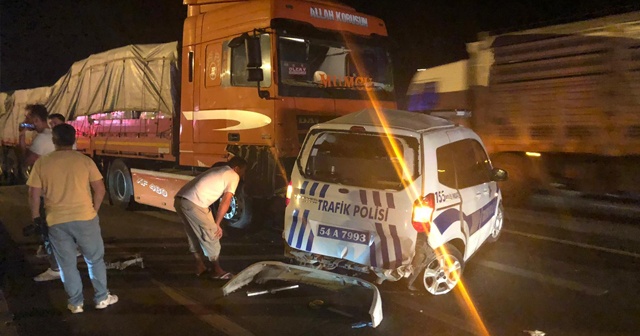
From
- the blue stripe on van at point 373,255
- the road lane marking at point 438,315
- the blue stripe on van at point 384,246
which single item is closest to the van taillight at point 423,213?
the blue stripe on van at point 384,246

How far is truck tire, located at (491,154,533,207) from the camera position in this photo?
9.15 m

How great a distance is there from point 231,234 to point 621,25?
640cm

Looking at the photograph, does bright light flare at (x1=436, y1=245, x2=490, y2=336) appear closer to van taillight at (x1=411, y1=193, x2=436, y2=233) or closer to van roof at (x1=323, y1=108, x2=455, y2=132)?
van taillight at (x1=411, y1=193, x2=436, y2=233)

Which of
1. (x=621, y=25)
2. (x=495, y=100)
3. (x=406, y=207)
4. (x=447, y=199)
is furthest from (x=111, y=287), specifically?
(x=621, y=25)

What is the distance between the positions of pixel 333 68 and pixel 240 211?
2.42 m

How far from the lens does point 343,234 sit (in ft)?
15.6

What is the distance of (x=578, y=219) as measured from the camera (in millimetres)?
8633

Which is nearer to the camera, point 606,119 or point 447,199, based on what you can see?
point 447,199

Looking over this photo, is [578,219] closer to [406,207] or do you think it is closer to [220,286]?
[406,207]

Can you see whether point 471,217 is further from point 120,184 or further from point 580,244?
point 120,184

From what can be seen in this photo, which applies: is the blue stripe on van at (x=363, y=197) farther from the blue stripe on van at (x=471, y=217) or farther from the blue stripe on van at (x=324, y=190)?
the blue stripe on van at (x=471, y=217)

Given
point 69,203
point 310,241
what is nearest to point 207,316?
point 310,241

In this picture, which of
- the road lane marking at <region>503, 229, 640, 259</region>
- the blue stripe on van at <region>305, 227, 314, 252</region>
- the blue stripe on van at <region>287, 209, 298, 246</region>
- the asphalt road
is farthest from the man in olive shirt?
the road lane marking at <region>503, 229, 640, 259</region>

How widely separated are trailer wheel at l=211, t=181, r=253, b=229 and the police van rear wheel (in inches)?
126
